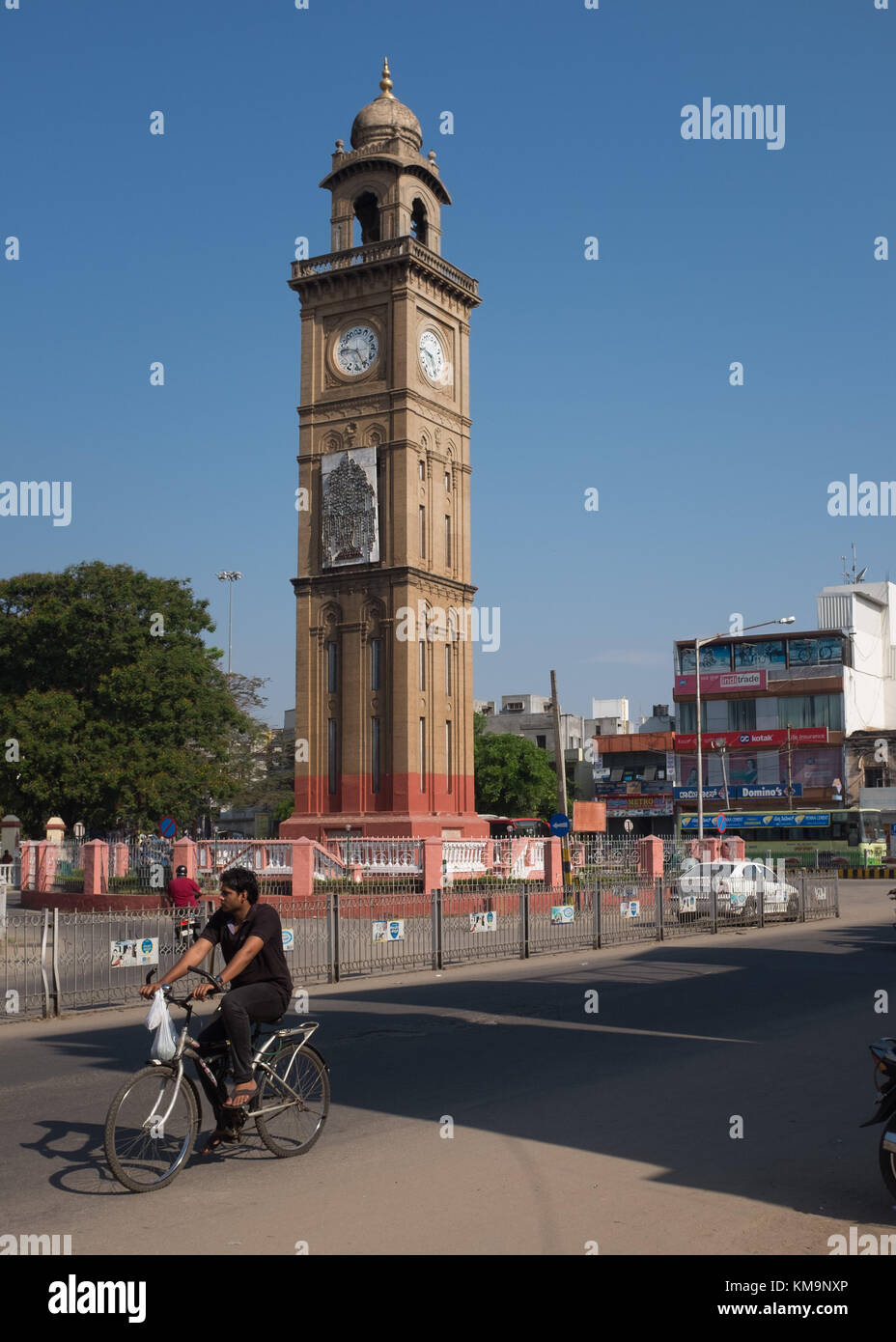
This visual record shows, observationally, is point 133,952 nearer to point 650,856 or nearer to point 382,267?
point 650,856

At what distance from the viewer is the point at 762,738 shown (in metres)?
79.4

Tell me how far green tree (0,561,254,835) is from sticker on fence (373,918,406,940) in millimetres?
28228

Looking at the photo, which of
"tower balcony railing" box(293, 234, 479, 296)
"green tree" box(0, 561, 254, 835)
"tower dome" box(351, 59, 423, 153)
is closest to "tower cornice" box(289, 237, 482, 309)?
"tower balcony railing" box(293, 234, 479, 296)

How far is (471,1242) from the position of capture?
6039 millimetres

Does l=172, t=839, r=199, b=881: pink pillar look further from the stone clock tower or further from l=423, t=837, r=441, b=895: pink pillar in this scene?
Result: the stone clock tower

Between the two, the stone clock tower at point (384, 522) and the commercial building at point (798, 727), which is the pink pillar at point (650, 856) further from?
the commercial building at point (798, 727)

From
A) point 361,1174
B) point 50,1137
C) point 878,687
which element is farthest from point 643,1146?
point 878,687

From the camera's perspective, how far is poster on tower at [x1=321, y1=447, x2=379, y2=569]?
4728 centimetres

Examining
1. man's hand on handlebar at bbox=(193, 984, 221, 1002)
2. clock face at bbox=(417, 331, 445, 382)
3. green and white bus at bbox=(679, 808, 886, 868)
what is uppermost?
clock face at bbox=(417, 331, 445, 382)

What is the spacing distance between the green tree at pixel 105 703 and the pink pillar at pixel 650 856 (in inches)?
764

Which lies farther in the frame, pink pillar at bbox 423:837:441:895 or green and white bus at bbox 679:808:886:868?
green and white bus at bbox 679:808:886:868

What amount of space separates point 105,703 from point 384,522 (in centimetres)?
1241

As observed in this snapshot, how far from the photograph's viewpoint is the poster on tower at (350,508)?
4728cm

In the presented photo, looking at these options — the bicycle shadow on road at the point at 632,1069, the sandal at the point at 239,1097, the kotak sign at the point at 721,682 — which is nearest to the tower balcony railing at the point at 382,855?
the bicycle shadow on road at the point at 632,1069
